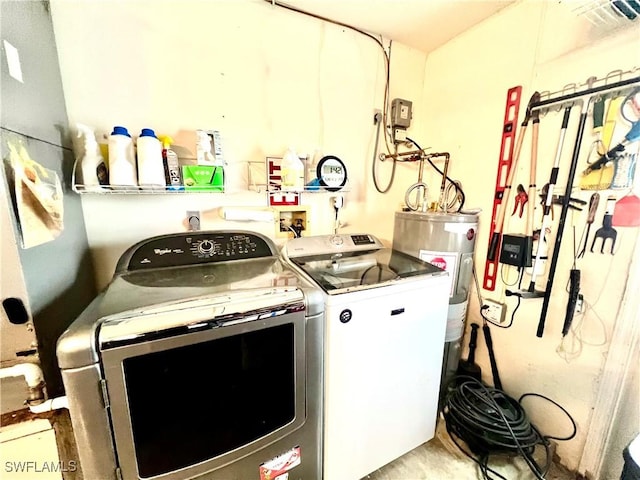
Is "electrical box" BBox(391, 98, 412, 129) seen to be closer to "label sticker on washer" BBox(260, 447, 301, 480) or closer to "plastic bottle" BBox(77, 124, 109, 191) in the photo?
"plastic bottle" BBox(77, 124, 109, 191)

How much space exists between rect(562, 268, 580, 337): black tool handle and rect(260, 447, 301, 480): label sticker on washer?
4.29 ft

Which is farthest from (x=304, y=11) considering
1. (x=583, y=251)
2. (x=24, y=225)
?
(x=583, y=251)

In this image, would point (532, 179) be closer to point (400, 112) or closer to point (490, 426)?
point (400, 112)

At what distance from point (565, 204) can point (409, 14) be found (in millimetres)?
1258

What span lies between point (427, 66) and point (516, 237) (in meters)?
1.31

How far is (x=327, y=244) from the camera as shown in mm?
1479

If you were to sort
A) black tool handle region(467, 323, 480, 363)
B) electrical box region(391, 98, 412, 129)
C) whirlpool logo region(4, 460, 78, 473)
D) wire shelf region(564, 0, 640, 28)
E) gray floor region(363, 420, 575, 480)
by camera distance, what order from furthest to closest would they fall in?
electrical box region(391, 98, 412, 129)
black tool handle region(467, 323, 480, 363)
gray floor region(363, 420, 575, 480)
wire shelf region(564, 0, 640, 28)
whirlpool logo region(4, 460, 78, 473)

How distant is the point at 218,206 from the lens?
1.46m

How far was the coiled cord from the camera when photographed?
1246 mm

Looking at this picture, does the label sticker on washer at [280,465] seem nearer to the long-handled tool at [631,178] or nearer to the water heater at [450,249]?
the water heater at [450,249]

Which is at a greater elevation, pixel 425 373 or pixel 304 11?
pixel 304 11

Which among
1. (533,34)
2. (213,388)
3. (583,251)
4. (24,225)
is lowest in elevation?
(213,388)

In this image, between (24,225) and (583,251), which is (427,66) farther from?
(24,225)

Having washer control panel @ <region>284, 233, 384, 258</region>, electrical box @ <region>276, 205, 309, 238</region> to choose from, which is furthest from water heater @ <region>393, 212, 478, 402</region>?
electrical box @ <region>276, 205, 309, 238</region>
